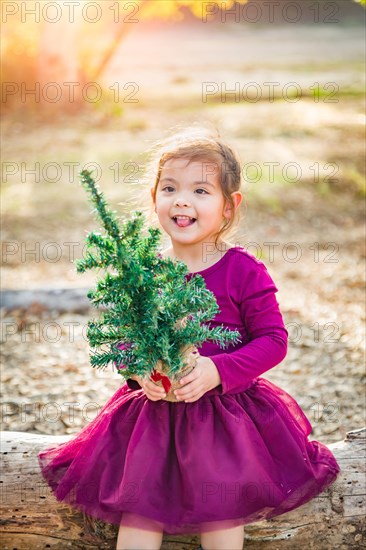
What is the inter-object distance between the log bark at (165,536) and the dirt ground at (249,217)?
1.06 m

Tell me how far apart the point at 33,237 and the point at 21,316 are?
8.86ft

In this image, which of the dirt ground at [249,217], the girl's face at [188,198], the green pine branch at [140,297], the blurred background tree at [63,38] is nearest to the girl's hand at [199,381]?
the green pine branch at [140,297]

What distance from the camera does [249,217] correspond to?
8234 mm

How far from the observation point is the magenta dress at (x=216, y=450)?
2197mm

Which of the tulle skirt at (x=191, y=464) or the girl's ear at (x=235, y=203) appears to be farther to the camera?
the girl's ear at (x=235, y=203)

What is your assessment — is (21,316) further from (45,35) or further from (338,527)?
(45,35)

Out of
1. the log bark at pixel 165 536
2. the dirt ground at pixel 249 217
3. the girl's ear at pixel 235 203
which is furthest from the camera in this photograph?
the dirt ground at pixel 249 217

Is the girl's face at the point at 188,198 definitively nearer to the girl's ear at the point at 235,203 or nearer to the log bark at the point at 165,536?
the girl's ear at the point at 235,203

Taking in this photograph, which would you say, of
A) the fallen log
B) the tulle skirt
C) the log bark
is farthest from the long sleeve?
the fallen log

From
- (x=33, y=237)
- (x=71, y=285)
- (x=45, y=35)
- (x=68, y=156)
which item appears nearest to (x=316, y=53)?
(x=45, y=35)

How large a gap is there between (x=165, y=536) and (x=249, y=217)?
239 inches

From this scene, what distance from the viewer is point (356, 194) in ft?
28.8

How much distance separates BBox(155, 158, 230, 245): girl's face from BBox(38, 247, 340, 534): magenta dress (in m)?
0.16

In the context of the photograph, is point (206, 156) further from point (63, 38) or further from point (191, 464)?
point (63, 38)
